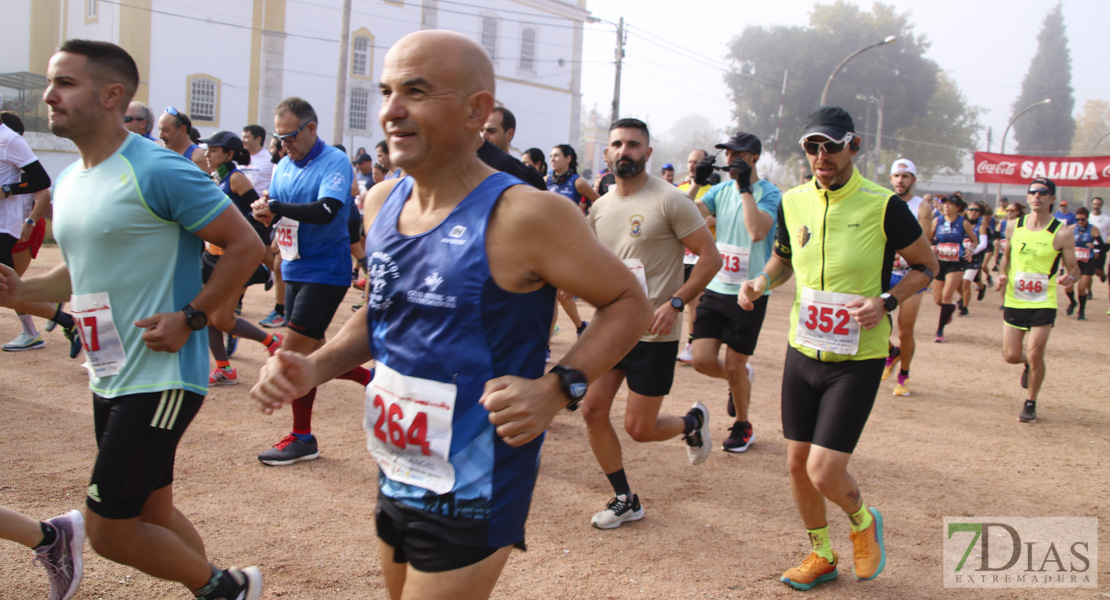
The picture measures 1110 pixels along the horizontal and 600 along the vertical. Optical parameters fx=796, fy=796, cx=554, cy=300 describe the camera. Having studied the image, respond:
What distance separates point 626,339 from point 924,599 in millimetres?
2874

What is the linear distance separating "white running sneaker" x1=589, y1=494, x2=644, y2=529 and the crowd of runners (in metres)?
0.01

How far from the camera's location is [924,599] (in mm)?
3947

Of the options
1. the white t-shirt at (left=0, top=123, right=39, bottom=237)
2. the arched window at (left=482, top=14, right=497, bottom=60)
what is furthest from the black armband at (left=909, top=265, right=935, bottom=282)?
the arched window at (left=482, top=14, right=497, bottom=60)

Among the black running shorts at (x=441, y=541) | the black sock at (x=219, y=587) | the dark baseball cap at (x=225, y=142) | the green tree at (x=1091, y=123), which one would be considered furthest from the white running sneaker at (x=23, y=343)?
the green tree at (x=1091, y=123)

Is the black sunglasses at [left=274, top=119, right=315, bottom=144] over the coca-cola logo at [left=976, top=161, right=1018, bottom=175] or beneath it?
beneath

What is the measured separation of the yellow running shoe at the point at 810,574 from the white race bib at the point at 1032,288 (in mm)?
5082

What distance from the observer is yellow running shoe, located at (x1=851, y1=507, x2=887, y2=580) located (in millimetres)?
3992

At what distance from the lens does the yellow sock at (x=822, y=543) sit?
402cm

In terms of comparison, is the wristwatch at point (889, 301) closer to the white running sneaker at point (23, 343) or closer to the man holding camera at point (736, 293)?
the man holding camera at point (736, 293)

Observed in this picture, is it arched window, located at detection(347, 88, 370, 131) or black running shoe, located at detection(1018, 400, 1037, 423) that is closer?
black running shoe, located at detection(1018, 400, 1037, 423)

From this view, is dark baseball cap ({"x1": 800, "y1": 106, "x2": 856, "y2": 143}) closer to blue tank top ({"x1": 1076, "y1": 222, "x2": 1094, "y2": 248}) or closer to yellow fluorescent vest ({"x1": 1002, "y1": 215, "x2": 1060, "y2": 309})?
yellow fluorescent vest ({"x1": 1002, "y1": 215, "x2": 1060, "y2": 309})

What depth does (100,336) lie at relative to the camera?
2906mm

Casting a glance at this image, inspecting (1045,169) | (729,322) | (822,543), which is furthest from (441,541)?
(1045,169)

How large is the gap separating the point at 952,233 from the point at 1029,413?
525 cm
